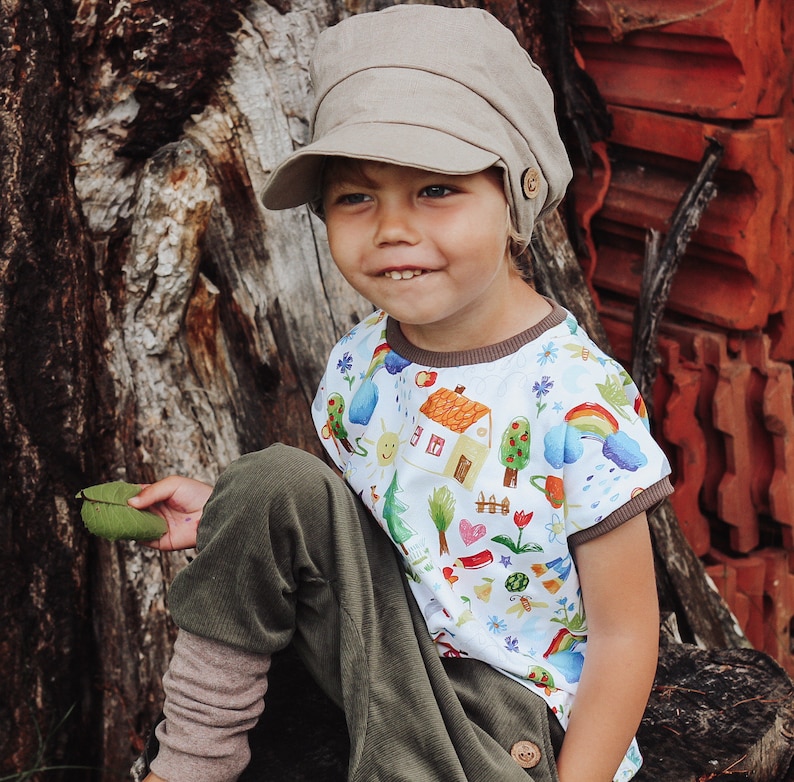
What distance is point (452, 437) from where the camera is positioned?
5.77 ft

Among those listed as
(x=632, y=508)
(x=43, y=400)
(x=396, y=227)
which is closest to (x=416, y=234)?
(x=396, y=227)

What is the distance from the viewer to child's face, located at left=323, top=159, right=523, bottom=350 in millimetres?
1591

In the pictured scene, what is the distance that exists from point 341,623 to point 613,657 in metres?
0.47

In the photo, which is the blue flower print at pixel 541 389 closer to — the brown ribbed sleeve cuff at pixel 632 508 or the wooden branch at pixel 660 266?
the brown ribbed sleeve cuff at pixel 632 508

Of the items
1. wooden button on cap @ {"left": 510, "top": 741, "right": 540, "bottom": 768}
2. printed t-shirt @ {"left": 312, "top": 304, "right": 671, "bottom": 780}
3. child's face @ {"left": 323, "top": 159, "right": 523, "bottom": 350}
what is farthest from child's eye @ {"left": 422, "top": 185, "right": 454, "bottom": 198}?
wooden button on cap @ {"left": 510, "top": 741, "right": 540, "bottom": 768}

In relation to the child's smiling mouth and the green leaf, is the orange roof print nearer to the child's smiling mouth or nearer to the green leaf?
the child's smiling mouth

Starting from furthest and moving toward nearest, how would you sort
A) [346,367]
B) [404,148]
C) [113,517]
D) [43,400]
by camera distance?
[43,400], [346,367], [113,517], [404,148]

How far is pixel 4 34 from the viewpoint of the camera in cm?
204

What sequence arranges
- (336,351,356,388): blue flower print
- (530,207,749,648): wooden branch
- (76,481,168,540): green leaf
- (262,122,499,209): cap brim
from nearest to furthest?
(262,122,499,209): cap brim → (76,481,168,540): green leaf → (336,351,356,388): blue flower print → (530,207,749,648): wooden branch

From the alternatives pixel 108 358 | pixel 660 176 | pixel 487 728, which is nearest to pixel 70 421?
pixel 108 358

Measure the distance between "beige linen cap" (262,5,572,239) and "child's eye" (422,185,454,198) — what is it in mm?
71

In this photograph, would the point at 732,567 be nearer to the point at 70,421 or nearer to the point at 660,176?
the point at 660,176

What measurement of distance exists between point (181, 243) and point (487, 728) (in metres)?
1.26

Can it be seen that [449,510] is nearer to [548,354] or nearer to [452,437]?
[452,437]
